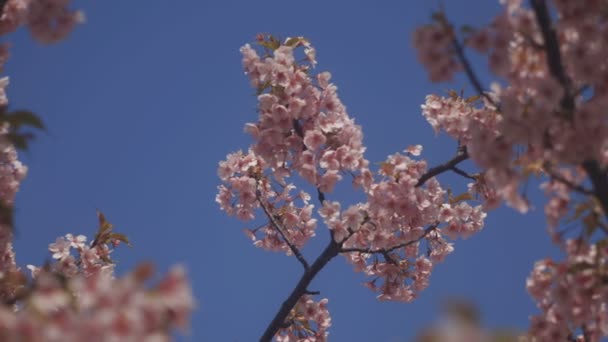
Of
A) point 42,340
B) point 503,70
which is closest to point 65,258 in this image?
point 42,340

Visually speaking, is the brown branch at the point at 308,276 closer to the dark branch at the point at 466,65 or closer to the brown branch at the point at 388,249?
the brown branch at the point at 388,249

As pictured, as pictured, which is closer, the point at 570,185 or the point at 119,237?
the point at 570,185

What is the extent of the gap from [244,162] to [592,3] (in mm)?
5019

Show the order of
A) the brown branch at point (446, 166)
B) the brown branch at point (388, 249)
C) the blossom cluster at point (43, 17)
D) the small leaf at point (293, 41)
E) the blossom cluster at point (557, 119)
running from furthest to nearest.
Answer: the small leaf at point (293, 41), the brown branch at point (388, 249), the brown branch at point (446, 166), the blossom cluster at point (43, 17), the blossom cluster at point (557, 119)

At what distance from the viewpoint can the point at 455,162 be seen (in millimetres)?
6441

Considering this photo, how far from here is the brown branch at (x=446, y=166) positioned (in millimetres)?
6383

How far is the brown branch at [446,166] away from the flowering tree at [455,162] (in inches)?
0.6

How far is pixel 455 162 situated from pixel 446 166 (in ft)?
0.42

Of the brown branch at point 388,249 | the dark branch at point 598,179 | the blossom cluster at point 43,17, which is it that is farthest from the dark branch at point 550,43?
the blossom cluster at point 43,17

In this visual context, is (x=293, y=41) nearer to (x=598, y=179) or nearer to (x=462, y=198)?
(x=462, y=198)

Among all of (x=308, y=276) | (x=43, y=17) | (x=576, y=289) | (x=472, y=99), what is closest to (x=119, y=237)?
(x=308, y=276)

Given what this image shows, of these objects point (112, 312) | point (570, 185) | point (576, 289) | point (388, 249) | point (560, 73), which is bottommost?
point (112, 312)

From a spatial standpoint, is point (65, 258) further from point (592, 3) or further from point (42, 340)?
point (592, 3)

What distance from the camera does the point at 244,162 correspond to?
7.64 meters
